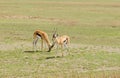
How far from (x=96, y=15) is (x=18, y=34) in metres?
20.1

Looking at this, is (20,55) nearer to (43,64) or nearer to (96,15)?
(43,64)

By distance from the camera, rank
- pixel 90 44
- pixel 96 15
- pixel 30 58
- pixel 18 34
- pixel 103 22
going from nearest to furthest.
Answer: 1. pixel 30 58
2. pixel 90 44
3. pixel 18 34
4. pixel 103 22
5. pixel 96 15

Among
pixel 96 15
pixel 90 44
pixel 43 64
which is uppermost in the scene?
pixel 43 64

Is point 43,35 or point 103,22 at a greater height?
point 43,35

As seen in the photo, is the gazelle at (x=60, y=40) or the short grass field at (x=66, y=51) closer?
the short grass field at (x=66, y=51)

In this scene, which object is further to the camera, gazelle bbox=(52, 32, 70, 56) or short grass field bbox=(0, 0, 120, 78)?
gazelle bbox=(52, 32, 70, 56)

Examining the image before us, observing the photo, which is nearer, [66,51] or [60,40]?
[60,40]

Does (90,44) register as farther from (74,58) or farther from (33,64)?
(33,64)

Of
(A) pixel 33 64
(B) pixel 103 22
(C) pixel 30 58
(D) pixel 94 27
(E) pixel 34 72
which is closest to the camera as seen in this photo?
(E) pixel 34 72

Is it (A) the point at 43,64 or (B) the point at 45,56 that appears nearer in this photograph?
(A) the point at 43,64

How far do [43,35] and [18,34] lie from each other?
26.4 ft

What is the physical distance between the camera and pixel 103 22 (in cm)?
4272

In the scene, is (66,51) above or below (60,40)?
below

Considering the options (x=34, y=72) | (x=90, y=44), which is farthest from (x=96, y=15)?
(x=34, y=72)
